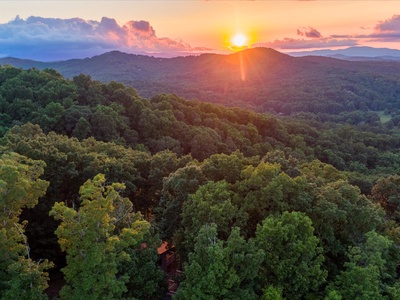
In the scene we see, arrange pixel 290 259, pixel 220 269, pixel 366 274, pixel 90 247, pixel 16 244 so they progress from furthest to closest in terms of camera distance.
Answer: pixel 290 259 → pixel 366 274 → pixel 220 269 → pixel 16 244 → pixel 90 247

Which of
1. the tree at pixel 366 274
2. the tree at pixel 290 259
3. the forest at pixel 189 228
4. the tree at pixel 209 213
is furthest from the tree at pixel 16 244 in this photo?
the tree at pixel 366 274

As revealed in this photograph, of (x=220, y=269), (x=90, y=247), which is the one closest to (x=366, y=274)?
(x=220, y=269)

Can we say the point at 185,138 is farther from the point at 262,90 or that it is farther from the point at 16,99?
the point at 262,90

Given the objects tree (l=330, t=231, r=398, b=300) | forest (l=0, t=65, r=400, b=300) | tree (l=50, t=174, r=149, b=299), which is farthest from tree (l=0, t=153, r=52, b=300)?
tree (l=330, t=231, r=398, b=300)

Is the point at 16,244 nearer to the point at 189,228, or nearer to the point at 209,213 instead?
the point at 189,228

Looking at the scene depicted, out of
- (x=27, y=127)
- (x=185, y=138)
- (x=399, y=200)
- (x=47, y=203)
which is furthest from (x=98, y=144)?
(x=399, y=200)

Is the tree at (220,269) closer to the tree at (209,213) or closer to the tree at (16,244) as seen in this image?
the tree at (209,213)

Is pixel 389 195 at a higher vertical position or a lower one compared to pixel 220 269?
lower
